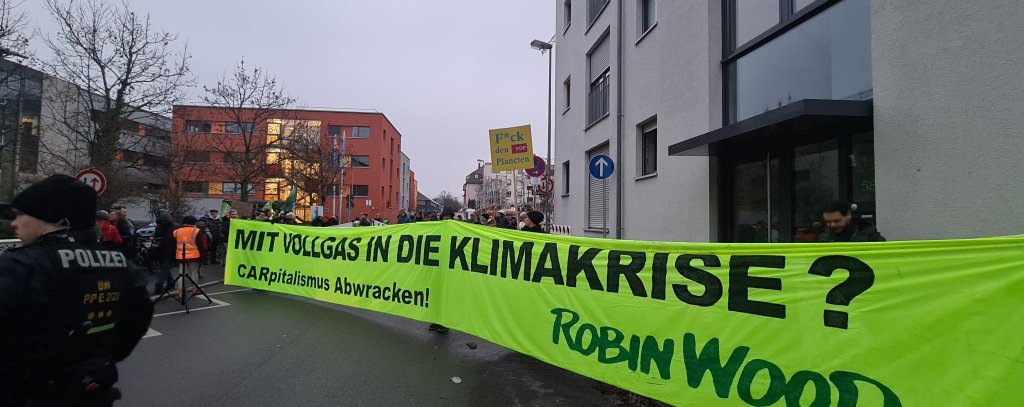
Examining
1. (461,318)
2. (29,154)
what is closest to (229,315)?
(461,318)

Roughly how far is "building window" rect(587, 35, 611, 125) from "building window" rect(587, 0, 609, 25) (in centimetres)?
102

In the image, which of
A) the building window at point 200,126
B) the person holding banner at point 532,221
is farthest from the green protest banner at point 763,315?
the building window at point 200,126

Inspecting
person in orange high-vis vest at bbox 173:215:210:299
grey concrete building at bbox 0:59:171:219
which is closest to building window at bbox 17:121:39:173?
grey concrete building at bbox 0:59:171:219

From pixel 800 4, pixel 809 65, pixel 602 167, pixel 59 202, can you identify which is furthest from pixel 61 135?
pixel 809 65

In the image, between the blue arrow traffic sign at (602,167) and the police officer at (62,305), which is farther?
the blue arrow traffic sign at (602,167)

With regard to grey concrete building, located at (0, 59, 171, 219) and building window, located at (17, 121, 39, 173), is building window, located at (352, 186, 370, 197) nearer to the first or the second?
grey concrete building, located at (0, 59, 171, 219)

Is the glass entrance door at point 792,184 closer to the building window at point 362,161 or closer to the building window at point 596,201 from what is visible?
the building window at point 596,201

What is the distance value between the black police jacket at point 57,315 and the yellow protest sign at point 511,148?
1111 centimetres

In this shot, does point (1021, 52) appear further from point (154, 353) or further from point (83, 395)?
point (154, 353)

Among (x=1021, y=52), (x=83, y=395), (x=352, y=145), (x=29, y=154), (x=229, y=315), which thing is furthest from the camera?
(x=352, y=145)

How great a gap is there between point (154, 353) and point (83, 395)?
13.8 feet

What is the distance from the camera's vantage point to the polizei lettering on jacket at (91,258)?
1968mm

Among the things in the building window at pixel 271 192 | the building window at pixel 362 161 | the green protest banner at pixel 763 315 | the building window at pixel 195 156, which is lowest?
the green protest banner at pixel 763 315

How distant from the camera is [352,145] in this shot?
5406 cm
